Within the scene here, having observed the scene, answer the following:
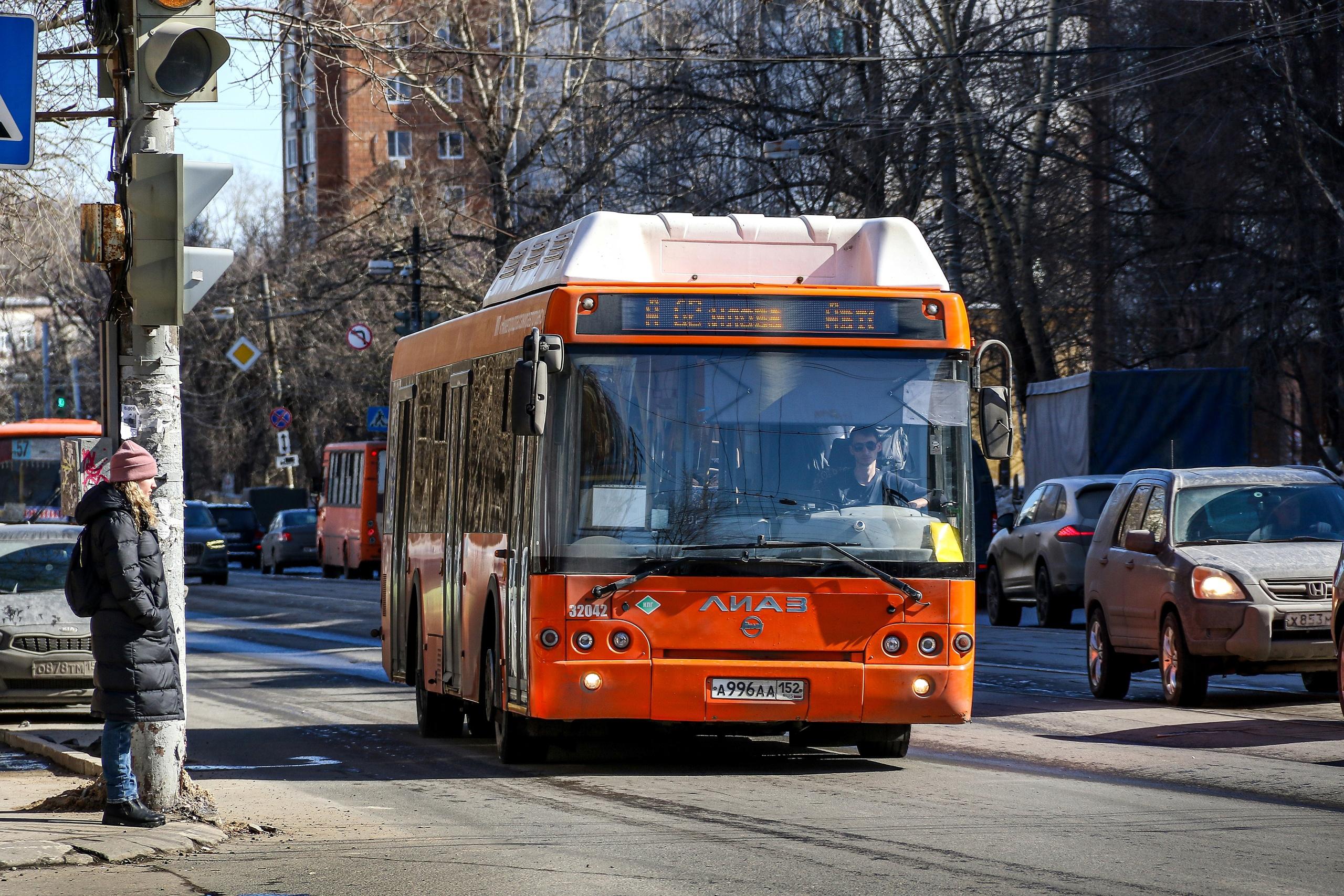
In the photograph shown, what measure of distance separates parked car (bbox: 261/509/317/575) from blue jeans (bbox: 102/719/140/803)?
42.0 meters

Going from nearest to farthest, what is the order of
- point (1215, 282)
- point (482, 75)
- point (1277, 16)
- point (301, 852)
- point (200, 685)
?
point (301, 852), point (200, 685), point (1277, 16), point (1215, 282), point (482, 75)

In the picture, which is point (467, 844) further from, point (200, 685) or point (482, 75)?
point (482, 75)

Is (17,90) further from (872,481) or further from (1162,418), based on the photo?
(1162,418)

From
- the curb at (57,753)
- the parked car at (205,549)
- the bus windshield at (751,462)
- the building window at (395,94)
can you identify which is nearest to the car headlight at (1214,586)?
the bus windshield at (751,462)

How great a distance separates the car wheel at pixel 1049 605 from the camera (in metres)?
24.5

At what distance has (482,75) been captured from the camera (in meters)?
41.1

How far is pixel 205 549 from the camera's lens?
42375 mm

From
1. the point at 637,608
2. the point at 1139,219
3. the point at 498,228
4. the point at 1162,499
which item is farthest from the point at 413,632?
the point at 498,228

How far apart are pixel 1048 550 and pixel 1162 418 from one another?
328 centimetres

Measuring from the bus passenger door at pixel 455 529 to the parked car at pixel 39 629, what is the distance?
3597mm

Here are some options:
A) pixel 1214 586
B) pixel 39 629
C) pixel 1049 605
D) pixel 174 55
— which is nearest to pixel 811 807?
pixel 174 55

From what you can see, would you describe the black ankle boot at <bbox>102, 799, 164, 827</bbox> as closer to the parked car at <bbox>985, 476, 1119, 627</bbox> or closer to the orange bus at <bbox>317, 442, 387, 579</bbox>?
the parked car at <bbox>985, 476, 1119, 627</bbox>

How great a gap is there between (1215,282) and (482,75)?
52.5 feet

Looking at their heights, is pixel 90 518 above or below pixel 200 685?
above
